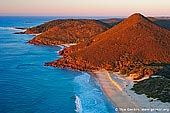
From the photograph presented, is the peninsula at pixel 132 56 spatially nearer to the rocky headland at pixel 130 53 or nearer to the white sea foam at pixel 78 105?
the rocky headland at pixel 130 53

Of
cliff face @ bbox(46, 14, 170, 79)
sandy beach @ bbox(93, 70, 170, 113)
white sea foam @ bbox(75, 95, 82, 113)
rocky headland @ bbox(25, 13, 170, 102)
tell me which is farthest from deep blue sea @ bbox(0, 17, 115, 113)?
rocky headland @ bbox(25, 13, 170, 102)

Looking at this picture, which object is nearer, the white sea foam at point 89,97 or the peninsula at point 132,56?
the white sea foam at point 89,97

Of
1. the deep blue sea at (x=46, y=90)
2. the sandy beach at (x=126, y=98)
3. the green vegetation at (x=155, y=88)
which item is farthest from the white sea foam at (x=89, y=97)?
the green vegetation at (x=155, y=88)

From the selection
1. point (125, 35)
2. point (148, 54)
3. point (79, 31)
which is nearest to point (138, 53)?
point (148, 54)

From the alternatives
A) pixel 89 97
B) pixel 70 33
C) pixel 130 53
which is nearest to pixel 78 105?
pixel 89 97

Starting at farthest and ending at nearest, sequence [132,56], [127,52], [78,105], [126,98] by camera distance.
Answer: [127,52], [132,56], [126,98], [78,105]

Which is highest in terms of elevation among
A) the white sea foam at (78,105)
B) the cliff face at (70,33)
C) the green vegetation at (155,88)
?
the green vegetation at (155,88)

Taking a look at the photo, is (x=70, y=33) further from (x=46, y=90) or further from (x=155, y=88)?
(x=155, y=88)
